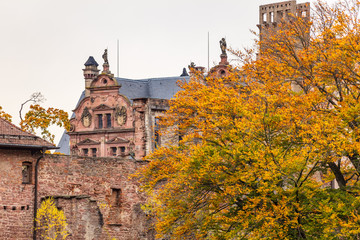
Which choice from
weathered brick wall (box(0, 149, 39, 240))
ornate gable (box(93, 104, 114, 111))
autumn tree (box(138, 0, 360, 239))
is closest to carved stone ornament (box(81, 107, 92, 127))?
ornate gable (box(93, 104, 114, 111))

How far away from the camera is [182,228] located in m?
39.2

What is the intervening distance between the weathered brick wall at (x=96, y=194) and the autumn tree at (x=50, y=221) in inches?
13.8

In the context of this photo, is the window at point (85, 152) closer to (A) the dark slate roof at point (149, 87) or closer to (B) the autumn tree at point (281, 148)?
(A) the dark slate roof at point (149, 87)

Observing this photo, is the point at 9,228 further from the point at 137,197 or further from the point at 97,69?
the point at 97,69

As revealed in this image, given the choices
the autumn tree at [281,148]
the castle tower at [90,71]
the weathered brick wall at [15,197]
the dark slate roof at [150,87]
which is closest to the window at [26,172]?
the weathered brick wall at [15,197]

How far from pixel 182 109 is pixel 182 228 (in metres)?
6.03

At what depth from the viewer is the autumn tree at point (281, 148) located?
35.3m

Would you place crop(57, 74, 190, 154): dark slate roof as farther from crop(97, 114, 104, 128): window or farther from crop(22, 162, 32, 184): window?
crop(22, 162, 32, 184): window

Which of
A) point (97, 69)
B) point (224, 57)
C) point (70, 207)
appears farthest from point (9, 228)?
point (97, 69)

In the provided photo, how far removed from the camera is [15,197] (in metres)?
43.9

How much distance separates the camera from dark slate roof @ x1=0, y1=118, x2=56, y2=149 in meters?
43.1

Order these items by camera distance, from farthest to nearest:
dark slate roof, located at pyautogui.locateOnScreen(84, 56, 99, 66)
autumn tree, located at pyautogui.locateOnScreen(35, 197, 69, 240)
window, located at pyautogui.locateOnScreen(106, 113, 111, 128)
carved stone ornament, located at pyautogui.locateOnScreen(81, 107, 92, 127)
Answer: dark slate roof, located at pyautogui.locateOnScreen(84, 56, 99, 66) → carved stone ornament, located at pyautogui.locateOnScreen(81, 107, 92, 127) → window, located at pyautogui.locateOnScreen(106, 113, 111, 128) → autumn tree, located at pyautogui.locateOnScreen(35, 197, 69, 240)

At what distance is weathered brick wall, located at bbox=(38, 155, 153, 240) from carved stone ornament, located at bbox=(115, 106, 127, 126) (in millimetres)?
38862

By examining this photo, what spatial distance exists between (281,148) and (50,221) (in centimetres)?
1174
